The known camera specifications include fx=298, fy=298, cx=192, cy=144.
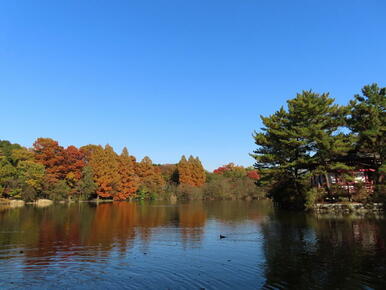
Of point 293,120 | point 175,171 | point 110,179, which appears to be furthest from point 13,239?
point 175,171

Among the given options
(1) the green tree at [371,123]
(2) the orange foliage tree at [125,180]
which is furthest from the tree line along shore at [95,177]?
(1) the green tree at [371,123]

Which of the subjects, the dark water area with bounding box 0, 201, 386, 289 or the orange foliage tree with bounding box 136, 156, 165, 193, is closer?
the dark water area with bounding box 0, 201, 386, 289

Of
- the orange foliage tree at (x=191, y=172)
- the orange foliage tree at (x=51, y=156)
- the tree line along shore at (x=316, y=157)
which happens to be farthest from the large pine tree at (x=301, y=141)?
the orange foliage tree at (x=191, y=172)

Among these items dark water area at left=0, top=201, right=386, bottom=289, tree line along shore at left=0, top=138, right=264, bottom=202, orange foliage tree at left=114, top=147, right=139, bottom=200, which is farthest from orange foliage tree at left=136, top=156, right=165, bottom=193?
dark water area at left=0, top=201, right=386, bottom=289

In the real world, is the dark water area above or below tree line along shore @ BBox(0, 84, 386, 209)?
below

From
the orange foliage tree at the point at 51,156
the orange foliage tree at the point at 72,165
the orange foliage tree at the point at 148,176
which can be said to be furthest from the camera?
the orange foliage tree at the point at 148,176

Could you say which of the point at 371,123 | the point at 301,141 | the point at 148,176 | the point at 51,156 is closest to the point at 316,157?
the point at 301,141

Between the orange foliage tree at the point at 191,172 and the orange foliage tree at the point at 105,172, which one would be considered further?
the orange foliage tree at the point at 191,172

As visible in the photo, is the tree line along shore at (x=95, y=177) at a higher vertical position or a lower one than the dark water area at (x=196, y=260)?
higher

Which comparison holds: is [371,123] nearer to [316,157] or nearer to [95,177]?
[316,157]

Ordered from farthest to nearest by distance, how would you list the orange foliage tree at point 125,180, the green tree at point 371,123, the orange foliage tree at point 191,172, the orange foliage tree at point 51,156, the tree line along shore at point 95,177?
1. the orange foliage tree at point 191,172
2. the orange foliage tree at point 125,180
3. the orange foliage tree at point 51,156
4. the tree line along shore at point 95,177
5. the green tree at point 371,123

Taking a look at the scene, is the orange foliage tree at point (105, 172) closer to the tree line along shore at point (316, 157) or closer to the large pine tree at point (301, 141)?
the tree line along shore at point (316, 157)

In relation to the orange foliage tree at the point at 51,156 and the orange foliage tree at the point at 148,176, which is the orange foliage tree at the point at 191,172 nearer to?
the orange foliage tree at the point at 148,176

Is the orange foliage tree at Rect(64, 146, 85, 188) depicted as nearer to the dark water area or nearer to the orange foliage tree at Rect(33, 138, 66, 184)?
the orange foliage tree at Rect(33, 138, 66, 184)
